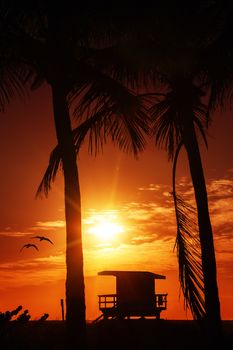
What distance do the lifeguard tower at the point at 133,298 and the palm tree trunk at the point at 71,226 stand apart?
18290mm

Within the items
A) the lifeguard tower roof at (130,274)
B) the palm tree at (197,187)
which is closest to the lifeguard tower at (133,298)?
the lifeguard tower roof at (130,274)

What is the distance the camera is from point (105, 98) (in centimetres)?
1653

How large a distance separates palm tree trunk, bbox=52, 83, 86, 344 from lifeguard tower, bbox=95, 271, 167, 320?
Result: 18290 mm

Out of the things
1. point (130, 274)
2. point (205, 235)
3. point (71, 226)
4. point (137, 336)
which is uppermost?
point (71, 226)

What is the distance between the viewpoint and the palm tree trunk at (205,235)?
52.2 feet

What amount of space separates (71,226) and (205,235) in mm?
3816

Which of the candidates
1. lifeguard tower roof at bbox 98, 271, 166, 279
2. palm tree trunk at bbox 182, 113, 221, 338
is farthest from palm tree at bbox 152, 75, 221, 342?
lifeguard tower roof at bbox 98, 271, 166, 279

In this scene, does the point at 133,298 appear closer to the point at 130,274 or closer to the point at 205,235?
the point at 130,274

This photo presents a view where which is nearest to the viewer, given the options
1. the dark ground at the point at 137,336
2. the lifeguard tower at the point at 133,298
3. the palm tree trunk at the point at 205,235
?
the palm tree trunk at the point at 205,235

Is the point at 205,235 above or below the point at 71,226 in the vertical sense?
below

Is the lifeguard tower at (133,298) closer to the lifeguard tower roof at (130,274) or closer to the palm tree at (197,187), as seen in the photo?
the lifeguard tower roof at (130,274)

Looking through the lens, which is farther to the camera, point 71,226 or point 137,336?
point 137,336

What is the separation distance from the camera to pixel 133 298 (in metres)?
32.7

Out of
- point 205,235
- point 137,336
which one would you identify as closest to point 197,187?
point 205,235
